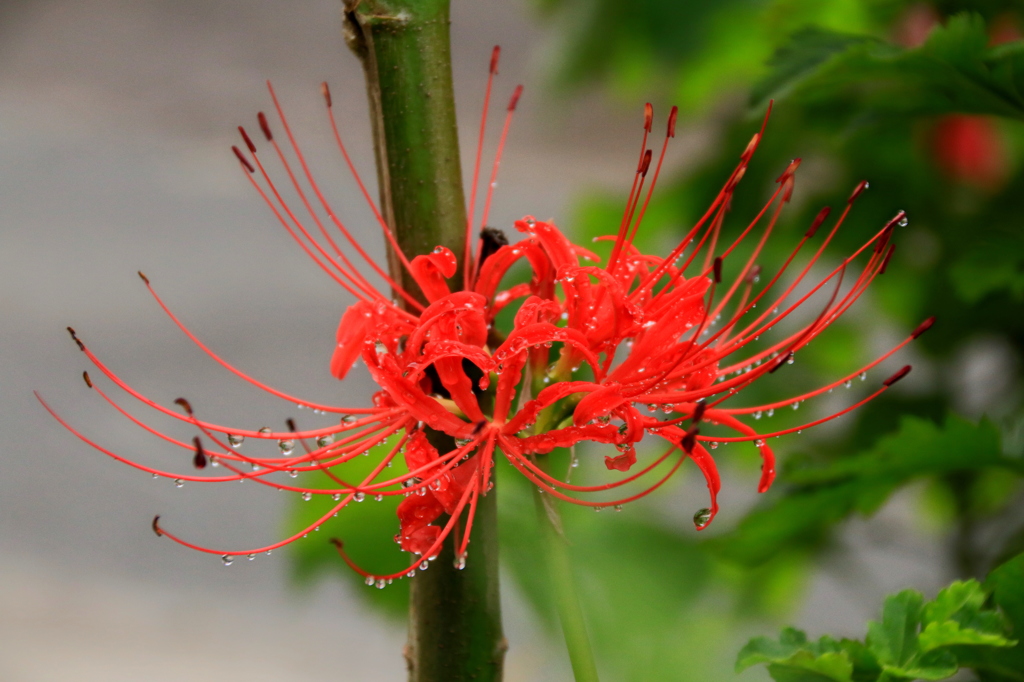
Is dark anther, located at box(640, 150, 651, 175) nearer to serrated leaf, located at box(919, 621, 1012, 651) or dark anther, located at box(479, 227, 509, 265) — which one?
dark anther, located at box(479, 227, 509, 265)

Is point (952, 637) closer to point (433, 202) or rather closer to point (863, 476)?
point (863, 476)

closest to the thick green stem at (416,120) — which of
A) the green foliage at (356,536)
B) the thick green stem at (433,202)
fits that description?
the thick green stem at (433,202)

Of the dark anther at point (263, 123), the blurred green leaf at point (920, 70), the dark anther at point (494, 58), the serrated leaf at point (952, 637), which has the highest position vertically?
the blurred green leaf at point (920, 70)

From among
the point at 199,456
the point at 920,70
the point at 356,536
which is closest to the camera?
the point at 199,456

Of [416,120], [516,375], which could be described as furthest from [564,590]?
[416,120]

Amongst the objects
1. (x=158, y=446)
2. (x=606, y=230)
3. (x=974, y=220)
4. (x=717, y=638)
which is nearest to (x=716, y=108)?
(x=606, y=230)

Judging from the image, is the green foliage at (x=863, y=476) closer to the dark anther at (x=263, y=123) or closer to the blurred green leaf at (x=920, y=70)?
the blurred green leaf at (x=920, y=70)

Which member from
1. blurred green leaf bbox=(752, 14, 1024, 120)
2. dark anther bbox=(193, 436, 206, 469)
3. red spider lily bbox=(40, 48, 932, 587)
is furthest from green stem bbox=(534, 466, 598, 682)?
blurred green leaf bbox=(752, 14, 1024, 120)

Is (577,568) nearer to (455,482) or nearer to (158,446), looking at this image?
(455,482)
